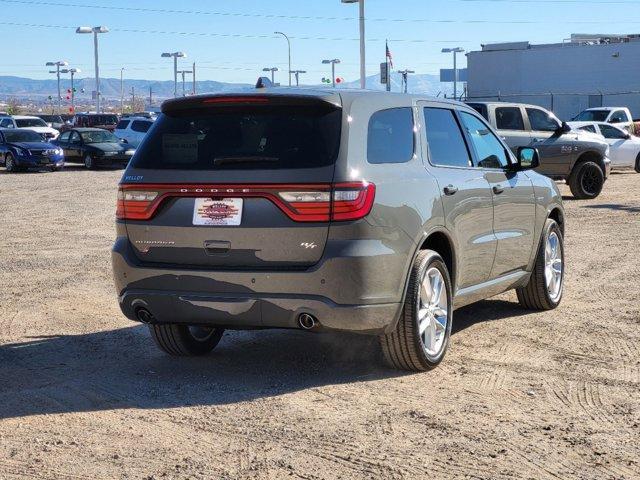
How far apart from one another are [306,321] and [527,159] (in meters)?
2.88

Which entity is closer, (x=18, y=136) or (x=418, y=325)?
(x=418, y=325)

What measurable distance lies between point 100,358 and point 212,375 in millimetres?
993

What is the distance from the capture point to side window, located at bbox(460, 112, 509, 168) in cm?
783

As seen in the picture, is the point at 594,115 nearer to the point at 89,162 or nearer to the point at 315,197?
the point at 89,162

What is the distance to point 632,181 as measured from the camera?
27.7m

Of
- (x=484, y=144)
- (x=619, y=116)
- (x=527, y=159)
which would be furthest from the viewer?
(x=619, y=116)

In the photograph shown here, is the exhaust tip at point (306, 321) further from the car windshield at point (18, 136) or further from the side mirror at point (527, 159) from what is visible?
the car windshield at point (18, 136)

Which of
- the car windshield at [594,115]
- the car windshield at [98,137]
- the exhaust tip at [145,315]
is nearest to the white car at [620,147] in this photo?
the car windshield at [594,115]

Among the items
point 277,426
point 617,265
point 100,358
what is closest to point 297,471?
point 277,426

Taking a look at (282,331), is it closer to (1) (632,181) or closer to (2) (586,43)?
(1) (632,181)

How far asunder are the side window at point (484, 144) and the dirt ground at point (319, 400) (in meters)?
1.28

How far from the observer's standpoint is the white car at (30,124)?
46812mm

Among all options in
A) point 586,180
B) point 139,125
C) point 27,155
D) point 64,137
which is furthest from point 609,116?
point 27,155

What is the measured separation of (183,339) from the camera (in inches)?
285
